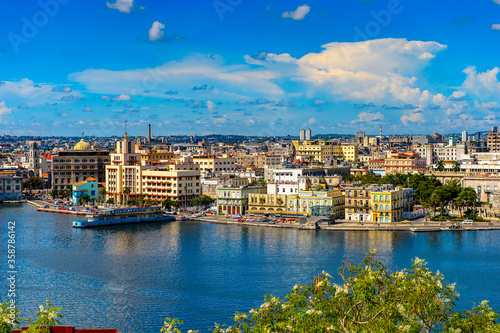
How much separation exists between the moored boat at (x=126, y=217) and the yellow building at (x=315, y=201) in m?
8.88

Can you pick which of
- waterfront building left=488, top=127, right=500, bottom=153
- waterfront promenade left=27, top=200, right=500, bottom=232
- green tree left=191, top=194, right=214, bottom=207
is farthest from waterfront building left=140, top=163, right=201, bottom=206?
waterfront building left=488, top=127, right=500, bottom=153

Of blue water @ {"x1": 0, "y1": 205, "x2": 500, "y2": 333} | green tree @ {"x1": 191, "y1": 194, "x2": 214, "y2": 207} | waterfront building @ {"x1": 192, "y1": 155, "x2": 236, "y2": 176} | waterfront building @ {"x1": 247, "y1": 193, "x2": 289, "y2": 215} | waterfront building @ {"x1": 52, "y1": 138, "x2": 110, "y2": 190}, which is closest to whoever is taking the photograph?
blue water @ {"x1": 0, "y1": 205, "x2": 500, "y2": 333}

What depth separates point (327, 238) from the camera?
1243 inches

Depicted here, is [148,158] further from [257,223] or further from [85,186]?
[257,223]

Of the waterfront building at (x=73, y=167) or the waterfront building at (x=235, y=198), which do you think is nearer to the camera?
the waterfront building at (x=235, y=198)

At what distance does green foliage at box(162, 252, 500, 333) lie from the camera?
10.2m

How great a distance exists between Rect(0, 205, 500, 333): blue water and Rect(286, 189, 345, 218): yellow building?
12.8 feet

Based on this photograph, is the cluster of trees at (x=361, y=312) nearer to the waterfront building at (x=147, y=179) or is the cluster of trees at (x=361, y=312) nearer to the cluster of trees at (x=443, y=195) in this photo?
the cluster of trees at (x=443, y=195)

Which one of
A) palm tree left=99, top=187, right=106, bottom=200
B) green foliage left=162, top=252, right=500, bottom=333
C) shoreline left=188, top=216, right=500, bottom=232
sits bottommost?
shoreline left=188, top=216, right=500, bottom=232

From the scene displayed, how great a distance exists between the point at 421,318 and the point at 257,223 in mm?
27218

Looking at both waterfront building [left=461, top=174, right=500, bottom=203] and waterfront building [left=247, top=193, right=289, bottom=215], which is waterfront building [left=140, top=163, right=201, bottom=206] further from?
waterfront building [left=461, top=174, right=500, bottom=203]

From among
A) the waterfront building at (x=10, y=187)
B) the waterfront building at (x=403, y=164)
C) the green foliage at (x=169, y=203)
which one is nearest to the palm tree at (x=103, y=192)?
the waterfront building at (x=10, y=187)

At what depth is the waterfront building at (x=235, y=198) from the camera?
139ft

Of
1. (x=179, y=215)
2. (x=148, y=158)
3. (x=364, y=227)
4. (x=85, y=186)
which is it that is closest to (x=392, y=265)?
(x=364, y=227)
